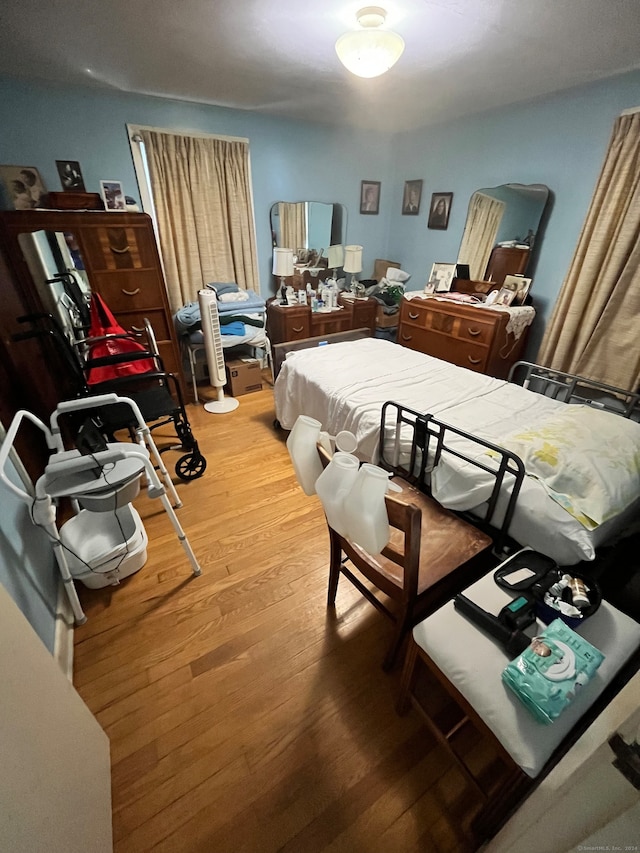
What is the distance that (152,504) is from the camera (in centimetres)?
209

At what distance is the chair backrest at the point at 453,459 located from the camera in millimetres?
1242

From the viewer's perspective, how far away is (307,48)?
1.89 meters

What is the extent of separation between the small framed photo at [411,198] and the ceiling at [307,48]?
87cm

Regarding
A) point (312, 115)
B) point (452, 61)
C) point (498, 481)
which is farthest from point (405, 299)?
point (498, 481)

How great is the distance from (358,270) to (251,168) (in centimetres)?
144

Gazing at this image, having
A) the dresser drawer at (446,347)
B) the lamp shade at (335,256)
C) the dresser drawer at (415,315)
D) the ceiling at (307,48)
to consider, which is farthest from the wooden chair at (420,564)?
the lamp shade at (335,256)

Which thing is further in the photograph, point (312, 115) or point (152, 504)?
point (312, 115)

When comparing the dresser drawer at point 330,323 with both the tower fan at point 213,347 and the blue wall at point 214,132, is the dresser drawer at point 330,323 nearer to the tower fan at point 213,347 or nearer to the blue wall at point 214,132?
the blue wall at point 214,132

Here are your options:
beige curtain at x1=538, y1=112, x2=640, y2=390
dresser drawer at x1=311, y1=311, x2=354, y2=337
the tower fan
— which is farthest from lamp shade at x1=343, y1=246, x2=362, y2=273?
beige curtain at x1=538, y1=112, x2=640, y2=390

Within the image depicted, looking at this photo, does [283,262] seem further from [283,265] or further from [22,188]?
[22,188]

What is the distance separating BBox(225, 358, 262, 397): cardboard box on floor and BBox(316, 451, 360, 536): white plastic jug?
8.52 ft

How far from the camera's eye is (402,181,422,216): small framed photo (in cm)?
363

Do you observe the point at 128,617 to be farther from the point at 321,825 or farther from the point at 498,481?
the point at 498,481

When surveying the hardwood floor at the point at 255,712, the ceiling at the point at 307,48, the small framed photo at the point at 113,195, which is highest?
the ceiling at the point at 307,48
